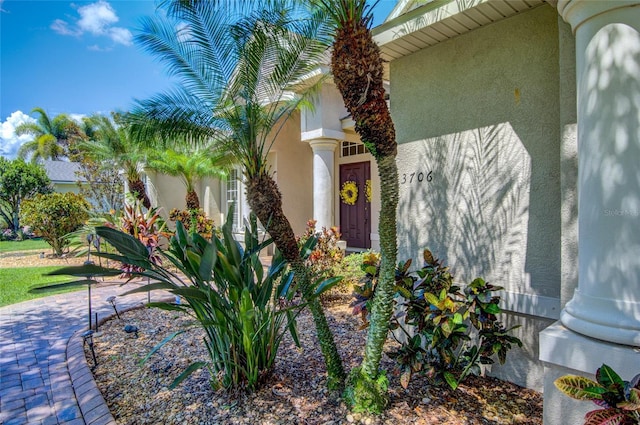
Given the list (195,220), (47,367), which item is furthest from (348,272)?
(195,220)

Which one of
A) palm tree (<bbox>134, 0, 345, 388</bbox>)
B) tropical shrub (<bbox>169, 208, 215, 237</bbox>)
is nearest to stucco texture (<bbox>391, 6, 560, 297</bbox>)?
palm tree (<bbox>134, 0, 345, 388</bbox>)

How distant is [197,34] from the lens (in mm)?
4703

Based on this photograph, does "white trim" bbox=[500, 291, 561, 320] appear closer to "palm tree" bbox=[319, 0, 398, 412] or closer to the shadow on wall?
the shadow on wall

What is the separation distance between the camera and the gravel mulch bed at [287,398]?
3.55 metres

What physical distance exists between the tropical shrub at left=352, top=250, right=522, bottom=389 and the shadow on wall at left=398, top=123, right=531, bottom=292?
82cm

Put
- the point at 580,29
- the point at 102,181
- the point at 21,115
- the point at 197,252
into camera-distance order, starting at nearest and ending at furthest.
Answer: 1. the point at 580,29
2. the point at 197,252
3. the point at 102,181
4. the point at 21,115

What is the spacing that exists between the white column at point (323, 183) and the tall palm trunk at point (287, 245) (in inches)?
252

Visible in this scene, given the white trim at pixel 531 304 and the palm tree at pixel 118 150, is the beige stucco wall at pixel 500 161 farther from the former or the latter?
the palm tree at pixel 118 150

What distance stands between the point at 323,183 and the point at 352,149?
170 inches

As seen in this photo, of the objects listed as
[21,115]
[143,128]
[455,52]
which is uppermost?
[21,115]

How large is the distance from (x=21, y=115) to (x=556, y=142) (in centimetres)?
4338

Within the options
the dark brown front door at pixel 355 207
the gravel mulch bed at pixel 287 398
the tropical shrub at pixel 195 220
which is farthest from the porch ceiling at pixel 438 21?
the tropical shrub at pixel 195 220

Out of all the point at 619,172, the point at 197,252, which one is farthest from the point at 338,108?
the point at 619,172

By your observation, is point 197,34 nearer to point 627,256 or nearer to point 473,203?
point 473,203
